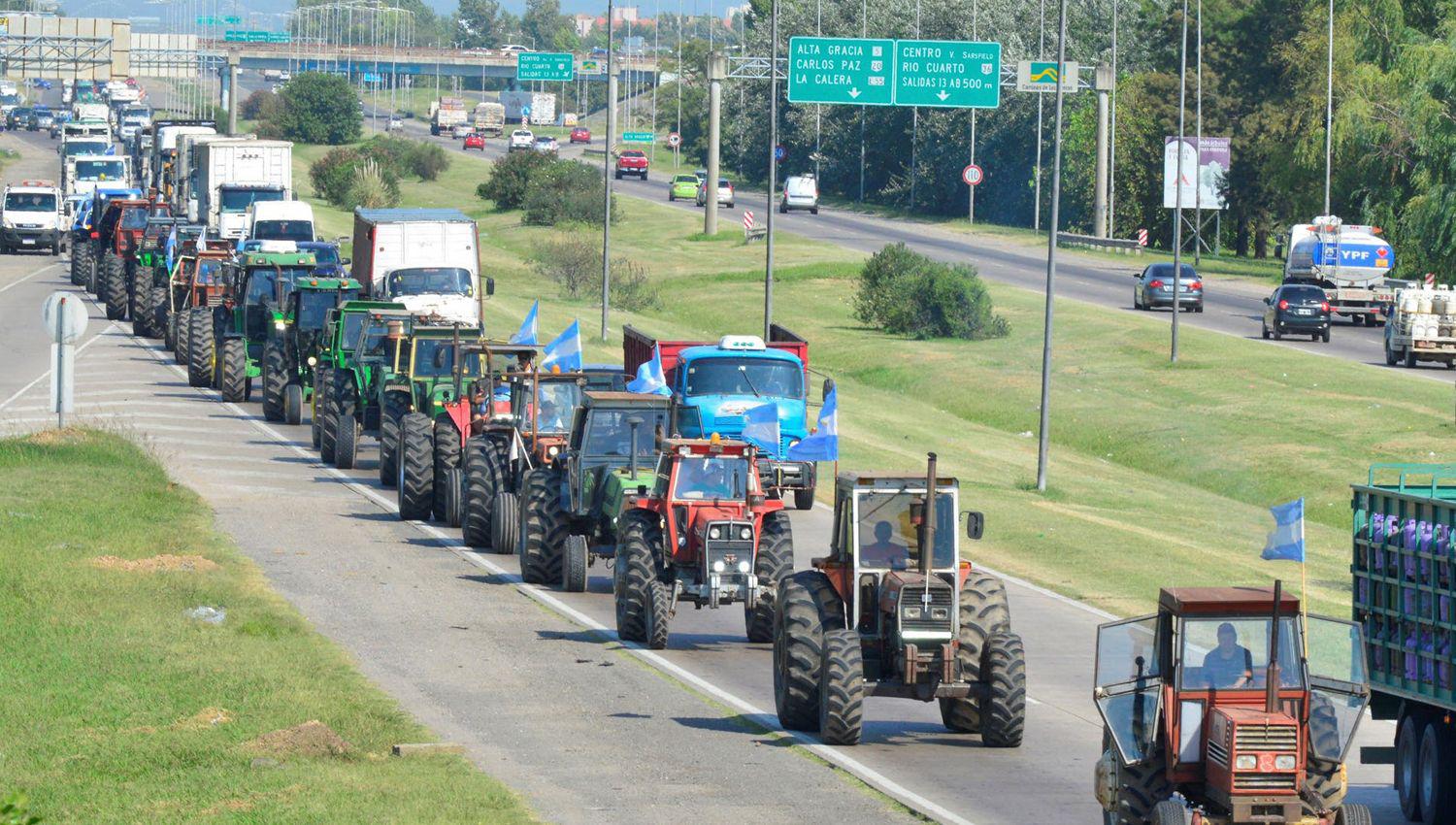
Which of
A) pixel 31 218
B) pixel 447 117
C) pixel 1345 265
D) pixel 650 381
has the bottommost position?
pixel 650 381

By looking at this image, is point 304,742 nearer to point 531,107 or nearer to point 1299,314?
point 1299,314

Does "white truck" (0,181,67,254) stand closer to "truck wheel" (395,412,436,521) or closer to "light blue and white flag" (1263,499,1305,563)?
"truck wheel" (395,412,436,521)

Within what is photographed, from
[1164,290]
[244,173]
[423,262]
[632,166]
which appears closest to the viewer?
[423,262]

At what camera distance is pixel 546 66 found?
129250 mm

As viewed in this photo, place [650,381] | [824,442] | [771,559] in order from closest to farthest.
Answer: [771,559] < [824,442] < [650,381]

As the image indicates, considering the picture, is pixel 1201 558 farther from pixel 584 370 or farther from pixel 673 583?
pixel 673 583

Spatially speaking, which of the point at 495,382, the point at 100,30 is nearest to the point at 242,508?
the point at 495,382

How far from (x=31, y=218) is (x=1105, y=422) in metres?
41.5

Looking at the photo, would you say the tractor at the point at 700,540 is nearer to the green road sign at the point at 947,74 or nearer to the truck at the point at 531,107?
the green road sign at the point at 947,74

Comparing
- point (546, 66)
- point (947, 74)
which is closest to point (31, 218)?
point (947, 74)

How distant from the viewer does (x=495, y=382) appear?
29.3 meters

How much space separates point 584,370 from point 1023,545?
7.06 meters

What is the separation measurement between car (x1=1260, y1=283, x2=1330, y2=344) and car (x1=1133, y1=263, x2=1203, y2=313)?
610cm

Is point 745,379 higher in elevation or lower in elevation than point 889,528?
higher
